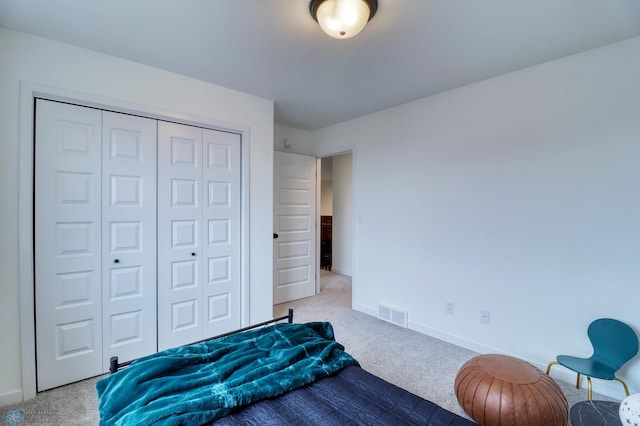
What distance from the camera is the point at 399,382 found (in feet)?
7.50

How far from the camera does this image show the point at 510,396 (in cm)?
160

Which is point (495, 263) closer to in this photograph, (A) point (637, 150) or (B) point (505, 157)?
(B) point (505, 157)

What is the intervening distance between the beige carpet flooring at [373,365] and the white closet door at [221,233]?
0.90 metres

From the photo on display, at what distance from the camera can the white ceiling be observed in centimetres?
178

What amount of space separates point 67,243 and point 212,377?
1.76 m

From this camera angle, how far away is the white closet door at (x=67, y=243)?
7.07 ft

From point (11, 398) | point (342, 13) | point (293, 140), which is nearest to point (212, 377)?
point (11, 398)

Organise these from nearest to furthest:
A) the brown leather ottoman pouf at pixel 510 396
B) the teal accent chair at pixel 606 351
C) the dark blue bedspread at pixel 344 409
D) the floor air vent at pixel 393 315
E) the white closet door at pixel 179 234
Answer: the dark blue bedspread at pixel 344 409
the brown leather ottoman pouf at pixel 510 396
the teal accent chair at pixel 606 351
the white closet door at pixel 179 234
the floor air vent at pixel 393 315

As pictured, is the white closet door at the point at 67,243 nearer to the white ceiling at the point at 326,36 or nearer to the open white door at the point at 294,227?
the white ceiling at the point at 326,36

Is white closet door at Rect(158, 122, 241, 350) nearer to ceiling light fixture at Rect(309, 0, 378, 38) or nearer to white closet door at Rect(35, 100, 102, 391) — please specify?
white closet door at Rect(35, 100, 102, 391)

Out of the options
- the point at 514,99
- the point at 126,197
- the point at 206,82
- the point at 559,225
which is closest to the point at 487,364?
the point at 559,225

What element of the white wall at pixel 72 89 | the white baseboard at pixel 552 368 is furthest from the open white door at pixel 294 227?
the white baseboard at pixel 552 368

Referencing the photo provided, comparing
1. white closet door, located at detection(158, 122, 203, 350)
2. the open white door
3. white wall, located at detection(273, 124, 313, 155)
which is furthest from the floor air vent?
white wall, located at detection(273, 124, 313, 155)

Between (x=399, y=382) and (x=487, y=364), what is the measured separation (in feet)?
2.32
